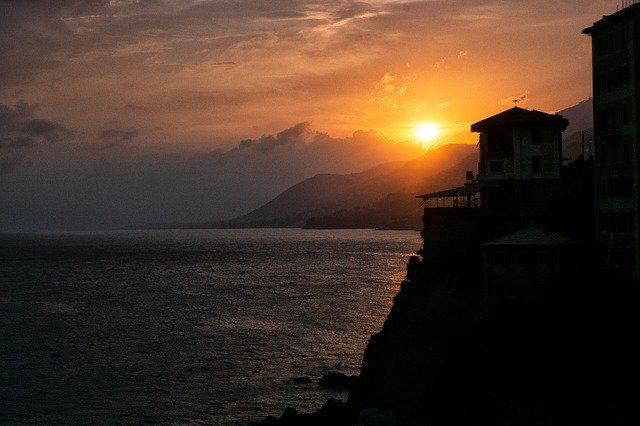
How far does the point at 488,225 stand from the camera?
4956cm

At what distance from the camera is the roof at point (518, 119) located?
5222cm

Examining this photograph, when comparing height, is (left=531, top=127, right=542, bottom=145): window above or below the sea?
above

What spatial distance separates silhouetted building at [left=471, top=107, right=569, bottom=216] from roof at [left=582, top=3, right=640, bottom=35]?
7051 millimetres

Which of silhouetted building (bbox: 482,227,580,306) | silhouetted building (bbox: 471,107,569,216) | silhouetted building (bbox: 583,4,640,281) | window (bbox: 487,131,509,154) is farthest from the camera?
window (bbox: 487,131,509,154)

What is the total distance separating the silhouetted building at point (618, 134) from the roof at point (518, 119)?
4377mm

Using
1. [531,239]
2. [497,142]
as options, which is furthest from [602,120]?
[531,239]

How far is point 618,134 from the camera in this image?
4516cm

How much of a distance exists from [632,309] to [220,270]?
167 m

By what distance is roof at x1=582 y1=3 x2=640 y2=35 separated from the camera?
141 feet

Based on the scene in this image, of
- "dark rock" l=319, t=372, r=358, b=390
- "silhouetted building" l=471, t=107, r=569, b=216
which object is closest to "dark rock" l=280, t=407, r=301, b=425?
"dark rock" l=319, t=372, r=358, b=390

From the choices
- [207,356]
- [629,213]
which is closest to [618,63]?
[629,213]

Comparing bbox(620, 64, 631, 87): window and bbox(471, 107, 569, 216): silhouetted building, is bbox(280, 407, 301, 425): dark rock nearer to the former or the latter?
bbox(471, 107, 569, 216): silhouetted building

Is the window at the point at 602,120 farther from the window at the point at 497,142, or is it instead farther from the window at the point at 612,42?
the window at the point at 497,142

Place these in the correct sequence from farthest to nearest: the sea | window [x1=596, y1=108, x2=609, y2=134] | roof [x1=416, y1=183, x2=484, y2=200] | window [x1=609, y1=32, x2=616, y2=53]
Result: the sea
roof [x1=416, y1=183, x2=484, y2=200]
window [x1=596, y1=108, x2=609, y2=134]
window [x1=609, y1=32, x2=616, y2=53]
